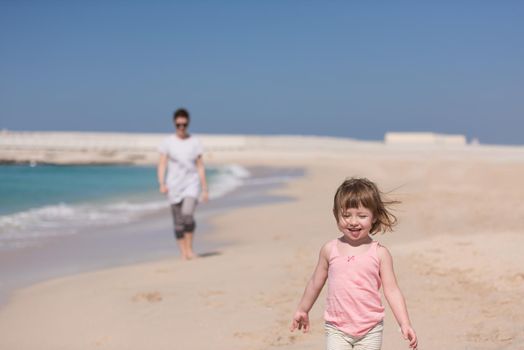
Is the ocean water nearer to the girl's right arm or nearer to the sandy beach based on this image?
the sandy beach

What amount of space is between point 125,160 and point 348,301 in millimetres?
55734

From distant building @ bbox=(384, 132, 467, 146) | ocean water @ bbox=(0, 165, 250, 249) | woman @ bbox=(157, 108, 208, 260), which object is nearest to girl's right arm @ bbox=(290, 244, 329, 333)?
woman @ bbox=(157, 108, 208, 260)

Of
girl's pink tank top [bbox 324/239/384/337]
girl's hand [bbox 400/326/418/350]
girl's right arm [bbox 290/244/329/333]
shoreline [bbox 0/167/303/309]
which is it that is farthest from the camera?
shoreline [bbox 0/167/303/309]

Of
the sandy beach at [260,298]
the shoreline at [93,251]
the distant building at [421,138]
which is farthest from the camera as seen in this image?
the distant building at [421,138]

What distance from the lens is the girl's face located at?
3.16 meters

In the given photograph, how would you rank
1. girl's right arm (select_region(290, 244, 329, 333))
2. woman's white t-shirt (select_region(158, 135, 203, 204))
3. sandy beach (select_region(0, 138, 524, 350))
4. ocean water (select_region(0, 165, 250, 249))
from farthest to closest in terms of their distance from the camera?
ocean water (select_region(0, 165, 250, 249)) → woman's white t-shirt (select_region(158, 135, 203, 204)) → sandy beach (select_region(0, 138, 524, 350)) → girl's right arm (select_region(290, 244, 329, 333))

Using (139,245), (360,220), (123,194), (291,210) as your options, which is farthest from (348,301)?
(123,194)

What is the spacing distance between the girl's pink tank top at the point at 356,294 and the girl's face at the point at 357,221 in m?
0.10

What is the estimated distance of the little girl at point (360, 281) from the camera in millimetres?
3146

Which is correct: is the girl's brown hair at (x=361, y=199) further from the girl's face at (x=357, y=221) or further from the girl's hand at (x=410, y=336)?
the girl's hand at (x=410, y=336)

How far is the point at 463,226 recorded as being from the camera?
31.3 ft

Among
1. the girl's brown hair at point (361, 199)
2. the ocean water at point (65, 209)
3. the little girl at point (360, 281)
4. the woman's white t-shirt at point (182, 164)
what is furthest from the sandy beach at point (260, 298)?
the ocean water at point (65, 209)

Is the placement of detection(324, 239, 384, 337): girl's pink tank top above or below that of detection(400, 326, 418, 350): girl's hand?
above

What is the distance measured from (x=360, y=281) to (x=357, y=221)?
0.89 feet
